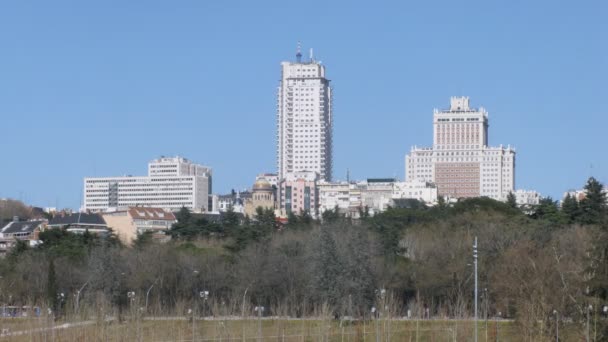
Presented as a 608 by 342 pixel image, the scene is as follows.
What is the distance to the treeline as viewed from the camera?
205 ft

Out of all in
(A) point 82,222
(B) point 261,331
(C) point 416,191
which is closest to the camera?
(B) point 261,331

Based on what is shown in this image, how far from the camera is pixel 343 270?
68.4m

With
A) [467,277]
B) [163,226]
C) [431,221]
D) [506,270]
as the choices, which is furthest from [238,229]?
[163,226]

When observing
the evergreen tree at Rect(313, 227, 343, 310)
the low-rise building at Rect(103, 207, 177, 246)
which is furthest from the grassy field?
the low-rise building at Rect(103, 207, 177, 246)

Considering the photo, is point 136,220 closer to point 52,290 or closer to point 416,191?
point 416,191

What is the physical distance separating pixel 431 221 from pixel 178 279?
75.9 ft

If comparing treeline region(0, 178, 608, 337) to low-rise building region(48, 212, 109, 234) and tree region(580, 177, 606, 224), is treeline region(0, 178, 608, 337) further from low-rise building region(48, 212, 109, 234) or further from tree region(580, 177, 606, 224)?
low-rise building region(48, 212, 109, 234)

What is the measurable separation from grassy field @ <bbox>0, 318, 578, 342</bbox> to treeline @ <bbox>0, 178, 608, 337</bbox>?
1025 mm

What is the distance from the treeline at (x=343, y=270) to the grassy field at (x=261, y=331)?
3.36 ft

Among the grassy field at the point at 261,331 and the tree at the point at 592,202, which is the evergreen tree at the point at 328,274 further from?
the tree at the point at 592,202

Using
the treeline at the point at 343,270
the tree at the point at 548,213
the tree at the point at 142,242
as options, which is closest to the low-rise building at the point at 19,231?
the treeline at the point at 343,270

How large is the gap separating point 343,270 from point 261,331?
26.4 feet

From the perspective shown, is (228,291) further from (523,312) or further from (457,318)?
(523,312)

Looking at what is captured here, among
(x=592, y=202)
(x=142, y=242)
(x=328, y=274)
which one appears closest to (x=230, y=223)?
(x=142, y=242)
